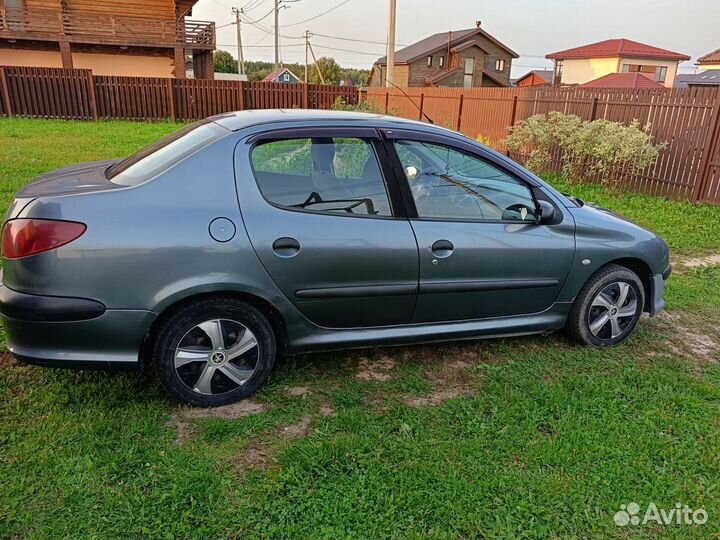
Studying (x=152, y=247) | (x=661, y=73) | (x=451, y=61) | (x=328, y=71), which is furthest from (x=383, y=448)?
(x=328, y=71)

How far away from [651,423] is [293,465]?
200 cm

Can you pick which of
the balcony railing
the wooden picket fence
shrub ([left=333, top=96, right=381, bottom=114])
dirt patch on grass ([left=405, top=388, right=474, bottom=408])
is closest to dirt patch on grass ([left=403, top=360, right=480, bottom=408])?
dirt patch on grass ([left=405, top=388, right=474, bottom=408])

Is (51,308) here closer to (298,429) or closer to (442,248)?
(298,429)

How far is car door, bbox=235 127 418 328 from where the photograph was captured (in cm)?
293

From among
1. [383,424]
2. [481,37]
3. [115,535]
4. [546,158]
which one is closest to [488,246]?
[383,424]

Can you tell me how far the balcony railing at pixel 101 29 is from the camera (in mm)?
23000

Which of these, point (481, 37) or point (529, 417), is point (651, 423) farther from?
point (481, 37)

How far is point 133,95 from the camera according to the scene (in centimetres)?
1977

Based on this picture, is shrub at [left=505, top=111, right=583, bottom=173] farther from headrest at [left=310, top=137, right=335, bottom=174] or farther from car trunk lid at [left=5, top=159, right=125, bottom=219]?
car trunk lid at [left=5, top=159, right=125, bottom=219]

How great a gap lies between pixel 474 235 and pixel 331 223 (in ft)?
3.03

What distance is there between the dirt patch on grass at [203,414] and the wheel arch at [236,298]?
1.09 feet

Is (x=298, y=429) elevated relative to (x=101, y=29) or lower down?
lower down

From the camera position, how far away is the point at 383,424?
2959 millimetres

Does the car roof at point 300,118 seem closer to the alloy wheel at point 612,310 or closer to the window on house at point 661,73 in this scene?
the alloy wheel at point 612,310
